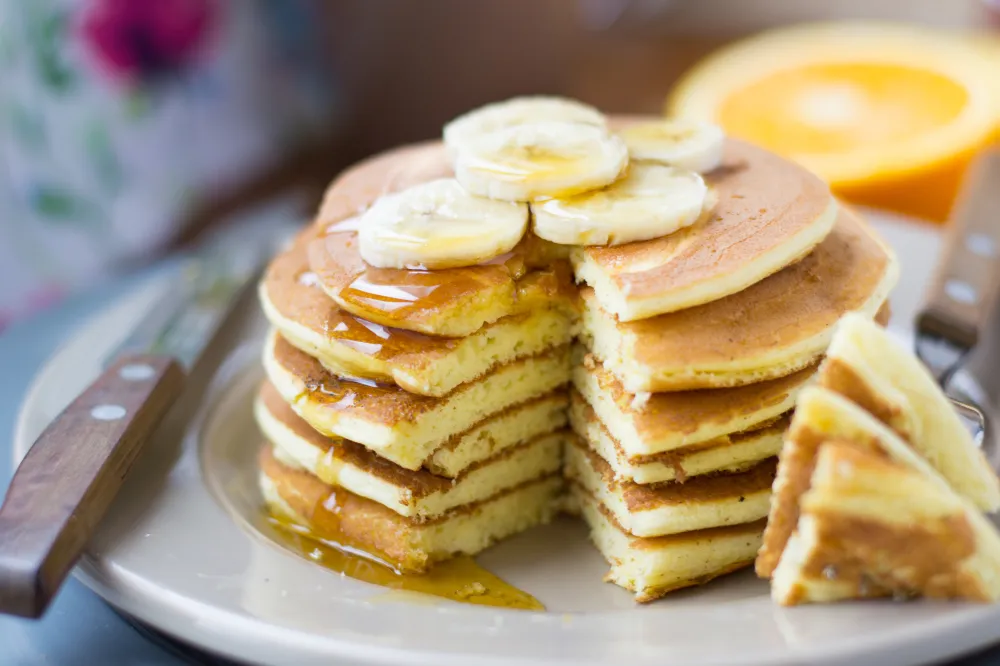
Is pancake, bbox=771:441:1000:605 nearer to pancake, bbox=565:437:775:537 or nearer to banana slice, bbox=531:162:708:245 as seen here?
pancake, bbox=565:437:775:537

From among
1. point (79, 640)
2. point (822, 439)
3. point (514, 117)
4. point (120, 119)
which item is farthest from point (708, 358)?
point (120, 119)

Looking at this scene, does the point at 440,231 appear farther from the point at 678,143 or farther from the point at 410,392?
the point at 678,143

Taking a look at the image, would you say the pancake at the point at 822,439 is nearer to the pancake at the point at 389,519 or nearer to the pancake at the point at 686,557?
the pancake at the point at 686,557

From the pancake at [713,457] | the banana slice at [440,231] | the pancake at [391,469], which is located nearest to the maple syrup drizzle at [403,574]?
the pancake at [391,469]

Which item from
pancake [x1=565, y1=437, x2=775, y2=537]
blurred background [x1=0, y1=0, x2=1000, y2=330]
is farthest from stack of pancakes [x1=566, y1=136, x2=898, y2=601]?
blurred background [x1=0, y1=0, x2=1000, y2=330]

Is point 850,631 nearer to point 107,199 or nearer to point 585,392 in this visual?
point 585,392

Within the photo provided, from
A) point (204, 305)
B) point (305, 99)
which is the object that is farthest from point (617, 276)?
point (305, 99)
